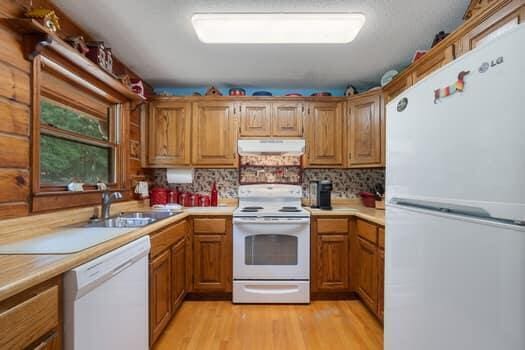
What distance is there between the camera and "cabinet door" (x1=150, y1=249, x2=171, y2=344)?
5.38ft

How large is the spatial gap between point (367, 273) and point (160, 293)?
162cm

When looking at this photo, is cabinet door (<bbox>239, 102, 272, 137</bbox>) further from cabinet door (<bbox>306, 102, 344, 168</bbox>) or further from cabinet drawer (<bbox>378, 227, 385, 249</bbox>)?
cabinet drawer (<bbox>378, 227, 385, 249</bbox>)

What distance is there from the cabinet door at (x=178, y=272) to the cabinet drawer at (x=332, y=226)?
49.6 inches

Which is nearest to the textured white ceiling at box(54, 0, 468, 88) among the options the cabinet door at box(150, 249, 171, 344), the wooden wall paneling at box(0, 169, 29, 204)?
the wooden wall paneling at box(0, 169, 29, 204)

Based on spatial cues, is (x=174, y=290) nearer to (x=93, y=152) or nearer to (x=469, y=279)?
(x=93, y=152)

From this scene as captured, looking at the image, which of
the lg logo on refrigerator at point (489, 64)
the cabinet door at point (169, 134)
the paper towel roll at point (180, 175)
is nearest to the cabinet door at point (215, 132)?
the cabinet door at point (169, 134)

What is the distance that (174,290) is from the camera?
6.77ft

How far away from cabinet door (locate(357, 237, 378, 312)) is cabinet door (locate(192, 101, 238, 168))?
4.90 feet

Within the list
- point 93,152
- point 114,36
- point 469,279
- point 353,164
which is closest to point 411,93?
point 469,279

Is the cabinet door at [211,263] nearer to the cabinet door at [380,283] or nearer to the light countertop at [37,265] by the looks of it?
the light countertop at [37,265]

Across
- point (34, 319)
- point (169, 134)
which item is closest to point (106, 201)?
point (169, 134)

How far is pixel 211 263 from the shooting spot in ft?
8.08

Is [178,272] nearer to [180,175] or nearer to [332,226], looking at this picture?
[180,175]

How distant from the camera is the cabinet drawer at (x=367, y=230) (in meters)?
2.04
